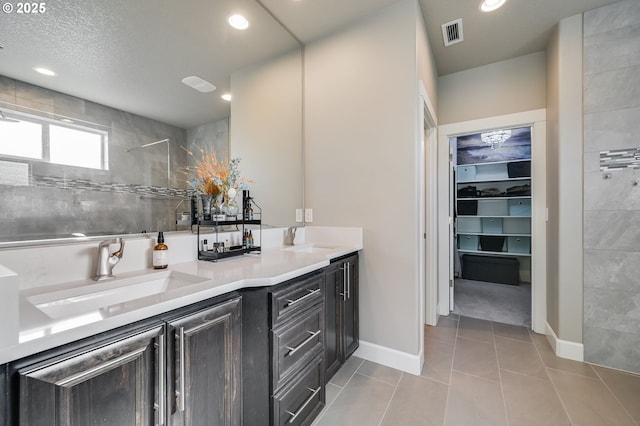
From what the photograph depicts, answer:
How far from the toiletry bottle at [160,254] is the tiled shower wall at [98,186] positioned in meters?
0.10

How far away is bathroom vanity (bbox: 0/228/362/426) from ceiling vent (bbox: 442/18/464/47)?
235cm

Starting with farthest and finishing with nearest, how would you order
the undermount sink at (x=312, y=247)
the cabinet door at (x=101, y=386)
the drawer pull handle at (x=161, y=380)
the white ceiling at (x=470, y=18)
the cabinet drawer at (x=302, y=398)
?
the undermount sink at (x=312, y=247) → the white ceiling at (x=470, y=18) → the cabinet drawer at (x=302, y=398) → the drawer pull handle at (x=161, y=380) → the cabinet door at (x=101, y=386)

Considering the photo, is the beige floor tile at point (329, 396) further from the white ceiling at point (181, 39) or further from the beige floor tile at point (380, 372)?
the white ceiling at point (181, 39)

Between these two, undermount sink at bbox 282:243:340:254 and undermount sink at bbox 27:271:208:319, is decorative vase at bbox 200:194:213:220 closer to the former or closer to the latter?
undermount sink at bbox 27:271:208:319

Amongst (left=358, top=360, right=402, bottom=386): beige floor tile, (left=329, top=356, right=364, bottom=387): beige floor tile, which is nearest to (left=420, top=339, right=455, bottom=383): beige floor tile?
(left=358, top=360, right=402, bottom=386): beige floor tile

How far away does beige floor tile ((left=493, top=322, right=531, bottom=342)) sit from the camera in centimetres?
247

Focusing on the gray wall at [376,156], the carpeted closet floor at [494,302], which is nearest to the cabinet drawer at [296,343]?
the gray wall at [376,156]

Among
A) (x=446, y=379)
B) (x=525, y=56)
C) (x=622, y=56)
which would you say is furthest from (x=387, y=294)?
(x=525, y=56)

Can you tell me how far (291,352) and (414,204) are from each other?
1.34 m

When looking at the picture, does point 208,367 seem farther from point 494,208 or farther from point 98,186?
point 494,208

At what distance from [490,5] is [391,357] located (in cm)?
293

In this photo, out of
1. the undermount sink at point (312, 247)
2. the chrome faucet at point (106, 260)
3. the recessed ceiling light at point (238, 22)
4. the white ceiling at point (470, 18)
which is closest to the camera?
the chrome faucet at point (106, 260)

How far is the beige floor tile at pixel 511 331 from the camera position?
2.47 m

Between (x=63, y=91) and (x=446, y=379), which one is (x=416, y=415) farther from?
(x=63, y=91)
